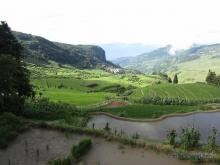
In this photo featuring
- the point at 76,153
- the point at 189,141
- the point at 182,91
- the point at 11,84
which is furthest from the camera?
the point at 182,91

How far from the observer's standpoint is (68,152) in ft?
99.6

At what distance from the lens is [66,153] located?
30156mm

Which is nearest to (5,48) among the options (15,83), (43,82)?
(15,83)

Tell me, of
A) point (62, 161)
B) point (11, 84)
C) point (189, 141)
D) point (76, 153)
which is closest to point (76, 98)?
point (11, 84)

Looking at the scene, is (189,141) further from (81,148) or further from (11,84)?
(11,84)

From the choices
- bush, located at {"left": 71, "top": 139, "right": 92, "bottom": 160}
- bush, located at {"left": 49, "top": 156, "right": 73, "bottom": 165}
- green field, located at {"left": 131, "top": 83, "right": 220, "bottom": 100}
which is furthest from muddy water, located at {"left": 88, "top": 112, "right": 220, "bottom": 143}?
green field, located at {"left": 131, "top": 83, "right": 220, "bottom": 100}

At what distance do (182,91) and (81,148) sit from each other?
91280 mm

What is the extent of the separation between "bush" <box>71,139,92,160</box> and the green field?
258 ft

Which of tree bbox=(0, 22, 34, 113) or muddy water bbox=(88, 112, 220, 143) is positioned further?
muddy water bbox=(88, 112, 220, 143)

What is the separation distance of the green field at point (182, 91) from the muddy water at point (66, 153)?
77.2 m

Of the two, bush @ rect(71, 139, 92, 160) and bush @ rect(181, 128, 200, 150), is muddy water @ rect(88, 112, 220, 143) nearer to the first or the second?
bush @ rect(181, 128, 200, 150)

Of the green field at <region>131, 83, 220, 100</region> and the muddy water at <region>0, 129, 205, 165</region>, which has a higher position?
the green field at <region>131, 83, 220, 100</region>

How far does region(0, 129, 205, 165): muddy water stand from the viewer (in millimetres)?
28562

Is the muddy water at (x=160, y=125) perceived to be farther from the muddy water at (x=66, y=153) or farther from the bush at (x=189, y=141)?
the muddy water at (x=66, y=153)
